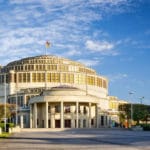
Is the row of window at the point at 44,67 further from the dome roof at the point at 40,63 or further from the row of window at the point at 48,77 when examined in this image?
the row of window at the point at 48,77

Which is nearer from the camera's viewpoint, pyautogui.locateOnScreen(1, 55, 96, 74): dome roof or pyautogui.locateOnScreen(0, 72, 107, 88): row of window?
pyautogui.locateOnScreen(0, 72, 107, 88): row of window

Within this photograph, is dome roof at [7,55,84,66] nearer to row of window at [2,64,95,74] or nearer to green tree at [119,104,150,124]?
row of window at [2,64,95,74]

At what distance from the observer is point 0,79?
15688 cm

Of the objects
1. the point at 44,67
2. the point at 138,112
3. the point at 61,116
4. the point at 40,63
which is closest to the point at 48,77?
the point at 44,67

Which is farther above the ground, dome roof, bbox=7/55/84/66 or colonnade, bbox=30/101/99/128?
dome roof, bbox=7/55/84/66

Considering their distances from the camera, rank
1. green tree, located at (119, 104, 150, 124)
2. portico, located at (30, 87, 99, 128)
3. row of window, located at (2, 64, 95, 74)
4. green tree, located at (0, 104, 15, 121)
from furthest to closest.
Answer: row of window, located at (2, 64, 95, 74) < green tree, located at (119, 104, 150, 124) < portico, located at (30, 87, 99, 128) < green tree, located at (0, 104, 15, 121)

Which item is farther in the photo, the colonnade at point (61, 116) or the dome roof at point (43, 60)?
the dome roof at point (43, 60)

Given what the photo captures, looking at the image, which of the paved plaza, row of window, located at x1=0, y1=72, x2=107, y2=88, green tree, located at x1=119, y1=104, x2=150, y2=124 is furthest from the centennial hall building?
the paved plaza

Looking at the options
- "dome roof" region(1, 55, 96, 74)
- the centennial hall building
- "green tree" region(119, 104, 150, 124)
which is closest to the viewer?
the centennial hall building

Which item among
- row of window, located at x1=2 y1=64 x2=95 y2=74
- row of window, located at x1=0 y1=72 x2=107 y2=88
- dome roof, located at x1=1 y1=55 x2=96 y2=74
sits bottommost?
row of window, located at x1=0 y1=72 x2=107 y2=88

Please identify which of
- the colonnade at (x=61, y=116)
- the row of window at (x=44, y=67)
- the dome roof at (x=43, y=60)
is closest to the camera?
the colonnade at (x=61, y=116)

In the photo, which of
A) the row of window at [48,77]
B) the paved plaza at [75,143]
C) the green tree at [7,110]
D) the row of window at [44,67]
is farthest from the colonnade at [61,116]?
the paved plaza at [75,143]

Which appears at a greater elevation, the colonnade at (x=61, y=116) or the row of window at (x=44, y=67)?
the row of window at (x=44, y=67)

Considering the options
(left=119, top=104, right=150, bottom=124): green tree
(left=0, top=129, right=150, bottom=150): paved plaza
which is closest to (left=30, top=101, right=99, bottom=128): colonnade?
(left=119, top=104, right=150, bottom=124): green tree
